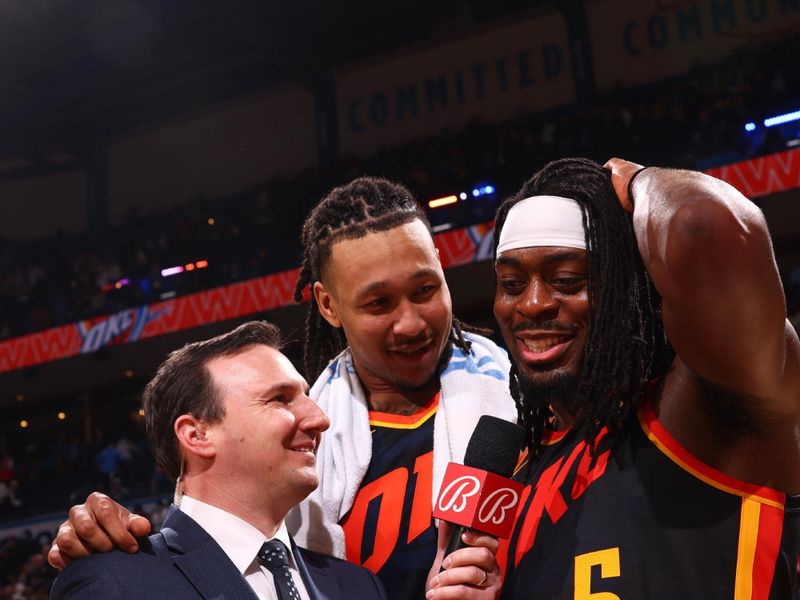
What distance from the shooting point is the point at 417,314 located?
81.4 inches

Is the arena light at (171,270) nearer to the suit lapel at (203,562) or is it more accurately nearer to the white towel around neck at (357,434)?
the white towel around neck at (357,434)

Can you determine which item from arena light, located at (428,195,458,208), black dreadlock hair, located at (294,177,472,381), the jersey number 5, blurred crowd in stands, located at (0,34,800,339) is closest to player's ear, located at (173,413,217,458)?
black dreadlock hair, located at (294,177,472,381)

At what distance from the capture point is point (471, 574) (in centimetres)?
142

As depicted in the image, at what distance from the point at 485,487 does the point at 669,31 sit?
1144cm

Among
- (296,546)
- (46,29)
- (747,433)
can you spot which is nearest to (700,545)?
(747,433)

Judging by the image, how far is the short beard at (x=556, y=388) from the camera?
1507 millimetres

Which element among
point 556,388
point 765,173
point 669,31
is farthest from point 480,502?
point 669,31

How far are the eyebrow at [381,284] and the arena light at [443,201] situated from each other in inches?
312

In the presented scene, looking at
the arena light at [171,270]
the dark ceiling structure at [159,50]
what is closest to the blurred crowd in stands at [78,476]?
the arena light at [171,270]

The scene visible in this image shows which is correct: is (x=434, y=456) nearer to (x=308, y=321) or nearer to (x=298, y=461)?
(x=298, y=461)

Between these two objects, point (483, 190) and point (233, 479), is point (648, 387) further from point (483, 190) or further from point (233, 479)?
point (483, 190)

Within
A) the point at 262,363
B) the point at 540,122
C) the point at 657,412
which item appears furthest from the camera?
the point at 540,122

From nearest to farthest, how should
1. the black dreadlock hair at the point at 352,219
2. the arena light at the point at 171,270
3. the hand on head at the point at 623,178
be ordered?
the hand on head at the point at 623,178 → the black dreadlock hair at the point at 352,219 → the arena light at the point at 171,270

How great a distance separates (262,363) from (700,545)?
3.69ft
